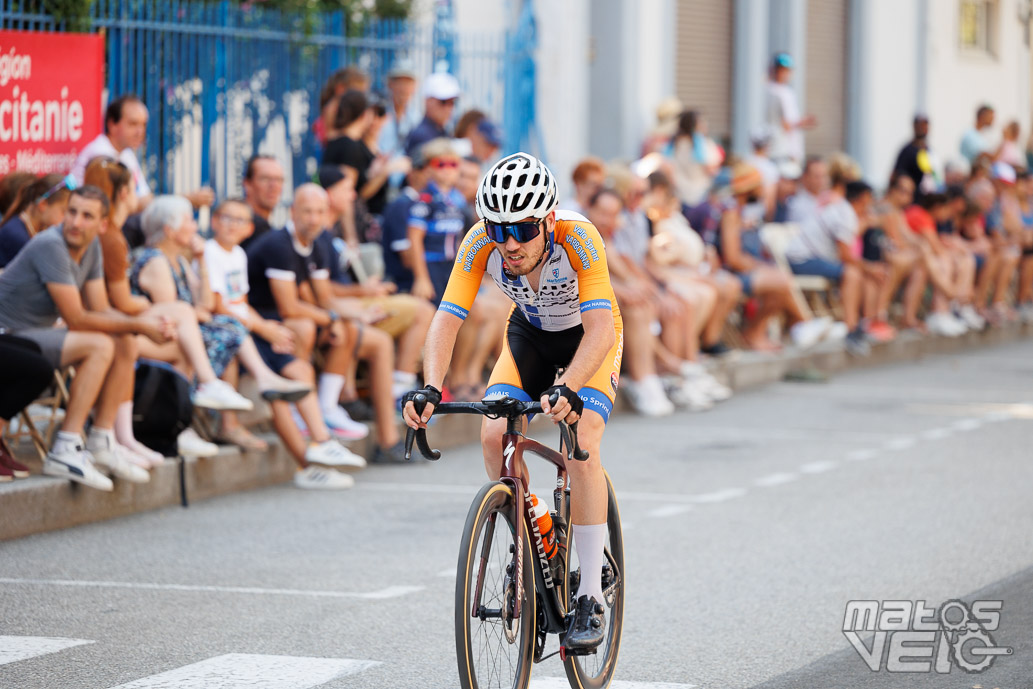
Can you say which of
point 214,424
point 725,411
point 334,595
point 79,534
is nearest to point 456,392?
point 214,424

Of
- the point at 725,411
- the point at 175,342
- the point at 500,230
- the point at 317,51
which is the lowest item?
the point at 725,411

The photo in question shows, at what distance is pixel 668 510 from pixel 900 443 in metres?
→ 3.49

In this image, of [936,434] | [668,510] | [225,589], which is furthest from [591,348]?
[936,434]

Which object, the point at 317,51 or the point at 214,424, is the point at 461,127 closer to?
the point at 317,51

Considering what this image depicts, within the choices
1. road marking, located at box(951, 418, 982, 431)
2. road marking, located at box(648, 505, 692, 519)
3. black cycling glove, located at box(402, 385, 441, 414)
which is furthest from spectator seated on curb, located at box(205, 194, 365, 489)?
road marking, located at box(951, 418, 982, 431)

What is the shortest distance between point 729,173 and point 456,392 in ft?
18.9

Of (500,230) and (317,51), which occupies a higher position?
(317,51)

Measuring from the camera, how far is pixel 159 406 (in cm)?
974

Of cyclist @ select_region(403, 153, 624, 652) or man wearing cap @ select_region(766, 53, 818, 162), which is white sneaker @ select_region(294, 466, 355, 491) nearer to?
cyclist @ select_region(403, 153, 624, 652)

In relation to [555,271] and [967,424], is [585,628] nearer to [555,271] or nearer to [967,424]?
[555,271]

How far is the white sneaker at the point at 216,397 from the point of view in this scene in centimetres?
991

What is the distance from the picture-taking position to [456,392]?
41.0 ft

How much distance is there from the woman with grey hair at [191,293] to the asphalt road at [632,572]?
0.65 metres

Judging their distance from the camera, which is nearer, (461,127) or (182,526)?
(182,526)
